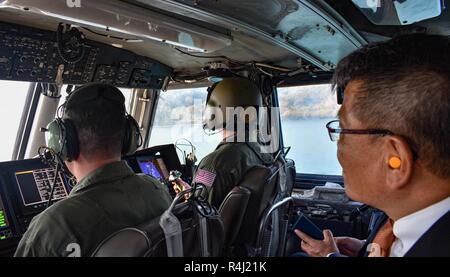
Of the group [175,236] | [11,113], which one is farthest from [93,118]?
[11,113]

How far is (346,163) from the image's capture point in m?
0.99

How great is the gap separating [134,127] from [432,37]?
3.83 feet

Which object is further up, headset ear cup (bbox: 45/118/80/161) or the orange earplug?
headset ear cup (bbox: 45/118/80/161)

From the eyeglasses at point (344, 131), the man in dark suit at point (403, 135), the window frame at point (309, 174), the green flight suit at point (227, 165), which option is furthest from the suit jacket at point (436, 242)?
the window frame at point (309, 174)

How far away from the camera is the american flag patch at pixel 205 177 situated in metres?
2.30

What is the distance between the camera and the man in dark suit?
82 centimetres

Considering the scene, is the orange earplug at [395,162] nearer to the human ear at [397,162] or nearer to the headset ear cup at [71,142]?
the human ear at [397,162]

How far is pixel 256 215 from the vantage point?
2.09 meters

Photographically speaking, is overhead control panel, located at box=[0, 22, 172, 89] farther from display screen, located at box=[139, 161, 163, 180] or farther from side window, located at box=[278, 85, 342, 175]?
side window, located at box=[278, 85, 342, 175]

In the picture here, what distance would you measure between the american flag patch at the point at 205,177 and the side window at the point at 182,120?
5.50 feet

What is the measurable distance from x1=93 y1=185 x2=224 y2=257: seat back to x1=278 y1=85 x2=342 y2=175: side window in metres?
2.82

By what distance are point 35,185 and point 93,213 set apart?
0.99m

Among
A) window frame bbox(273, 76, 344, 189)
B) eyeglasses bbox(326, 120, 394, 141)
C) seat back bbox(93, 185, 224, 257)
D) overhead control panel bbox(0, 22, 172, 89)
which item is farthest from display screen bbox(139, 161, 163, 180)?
eyeglasses bbox(326, 120, 394, 141)

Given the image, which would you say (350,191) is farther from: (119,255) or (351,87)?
(119,255)
